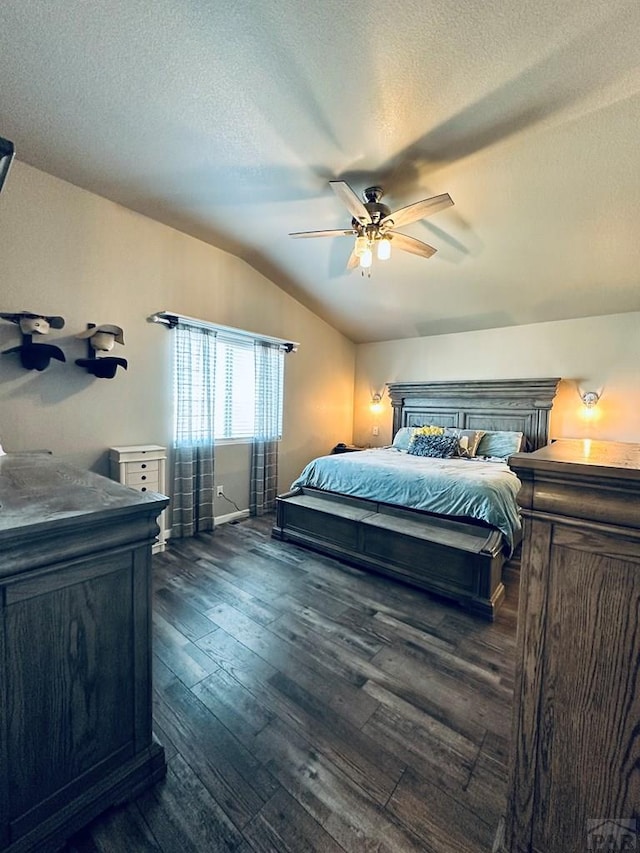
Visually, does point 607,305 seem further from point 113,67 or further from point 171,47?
point 113,67

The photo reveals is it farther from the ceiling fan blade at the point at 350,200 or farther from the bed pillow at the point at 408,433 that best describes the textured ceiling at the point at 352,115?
the bed pillow at the point at 408,433

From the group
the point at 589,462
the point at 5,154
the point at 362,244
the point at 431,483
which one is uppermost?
the point at 362,244

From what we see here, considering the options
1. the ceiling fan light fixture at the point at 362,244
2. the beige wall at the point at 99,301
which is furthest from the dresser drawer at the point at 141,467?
the ceiling fan light fixture at the point at 362,244

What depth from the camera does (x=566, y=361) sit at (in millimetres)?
4082

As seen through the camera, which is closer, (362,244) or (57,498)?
(57,498)

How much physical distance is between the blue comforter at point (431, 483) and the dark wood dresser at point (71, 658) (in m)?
2.22

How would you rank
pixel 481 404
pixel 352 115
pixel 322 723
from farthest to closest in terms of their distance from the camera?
1. pixel 481 404
2. pixel 352 115
3. pixel 322 723

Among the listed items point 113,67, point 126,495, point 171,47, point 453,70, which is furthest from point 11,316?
point 453,70

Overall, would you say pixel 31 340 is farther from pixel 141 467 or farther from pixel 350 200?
pixel 350 200

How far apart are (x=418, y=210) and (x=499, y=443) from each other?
112 inches

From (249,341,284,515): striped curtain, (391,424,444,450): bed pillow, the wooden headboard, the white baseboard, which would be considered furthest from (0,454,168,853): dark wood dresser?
the wooden headboard

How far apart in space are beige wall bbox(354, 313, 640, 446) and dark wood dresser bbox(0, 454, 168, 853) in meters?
4.45

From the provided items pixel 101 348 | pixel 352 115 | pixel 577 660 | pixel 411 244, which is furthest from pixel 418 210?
pixel 101 348

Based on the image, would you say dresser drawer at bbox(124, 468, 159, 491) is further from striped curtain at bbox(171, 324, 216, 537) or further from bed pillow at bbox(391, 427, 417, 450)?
bed pillow at bbox(391, 427, 417, 450)
